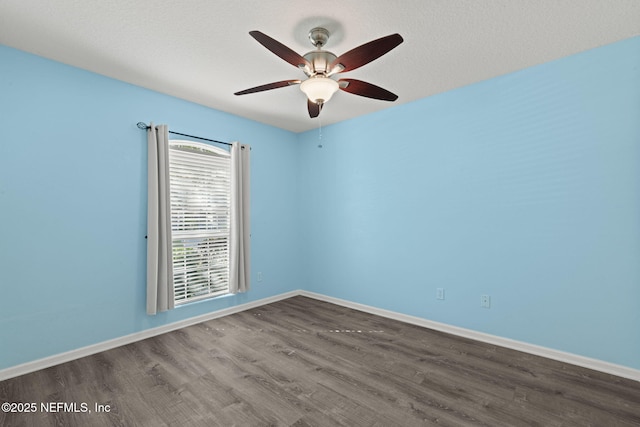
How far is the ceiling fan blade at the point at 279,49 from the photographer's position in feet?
5.75

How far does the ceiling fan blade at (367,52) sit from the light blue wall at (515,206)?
1732mm

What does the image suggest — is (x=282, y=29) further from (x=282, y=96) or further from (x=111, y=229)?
(x=111, y=229)

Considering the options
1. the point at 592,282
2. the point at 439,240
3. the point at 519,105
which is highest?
the point at 519,105

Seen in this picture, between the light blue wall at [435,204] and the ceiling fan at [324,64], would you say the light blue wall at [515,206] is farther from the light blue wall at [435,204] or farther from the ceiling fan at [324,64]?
the ceiling fan at [324,64]

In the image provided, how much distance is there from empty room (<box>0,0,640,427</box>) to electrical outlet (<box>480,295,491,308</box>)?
2 centimetres

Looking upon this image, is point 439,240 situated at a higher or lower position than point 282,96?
lower

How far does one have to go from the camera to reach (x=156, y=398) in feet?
6.84

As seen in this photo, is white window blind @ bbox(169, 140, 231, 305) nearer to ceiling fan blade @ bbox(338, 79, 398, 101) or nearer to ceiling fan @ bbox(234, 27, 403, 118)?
ceiling fan @ bbox(234, 27, 403, 118)

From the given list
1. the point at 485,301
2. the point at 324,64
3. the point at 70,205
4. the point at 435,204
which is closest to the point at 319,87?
the point at 324,64

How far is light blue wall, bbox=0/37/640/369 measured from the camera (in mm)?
2391

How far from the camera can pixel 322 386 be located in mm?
2230

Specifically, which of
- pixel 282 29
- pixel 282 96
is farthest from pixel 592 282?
pixel 282 96

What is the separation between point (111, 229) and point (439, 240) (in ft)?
11.5

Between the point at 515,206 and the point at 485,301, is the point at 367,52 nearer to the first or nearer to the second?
the point at 515,206
